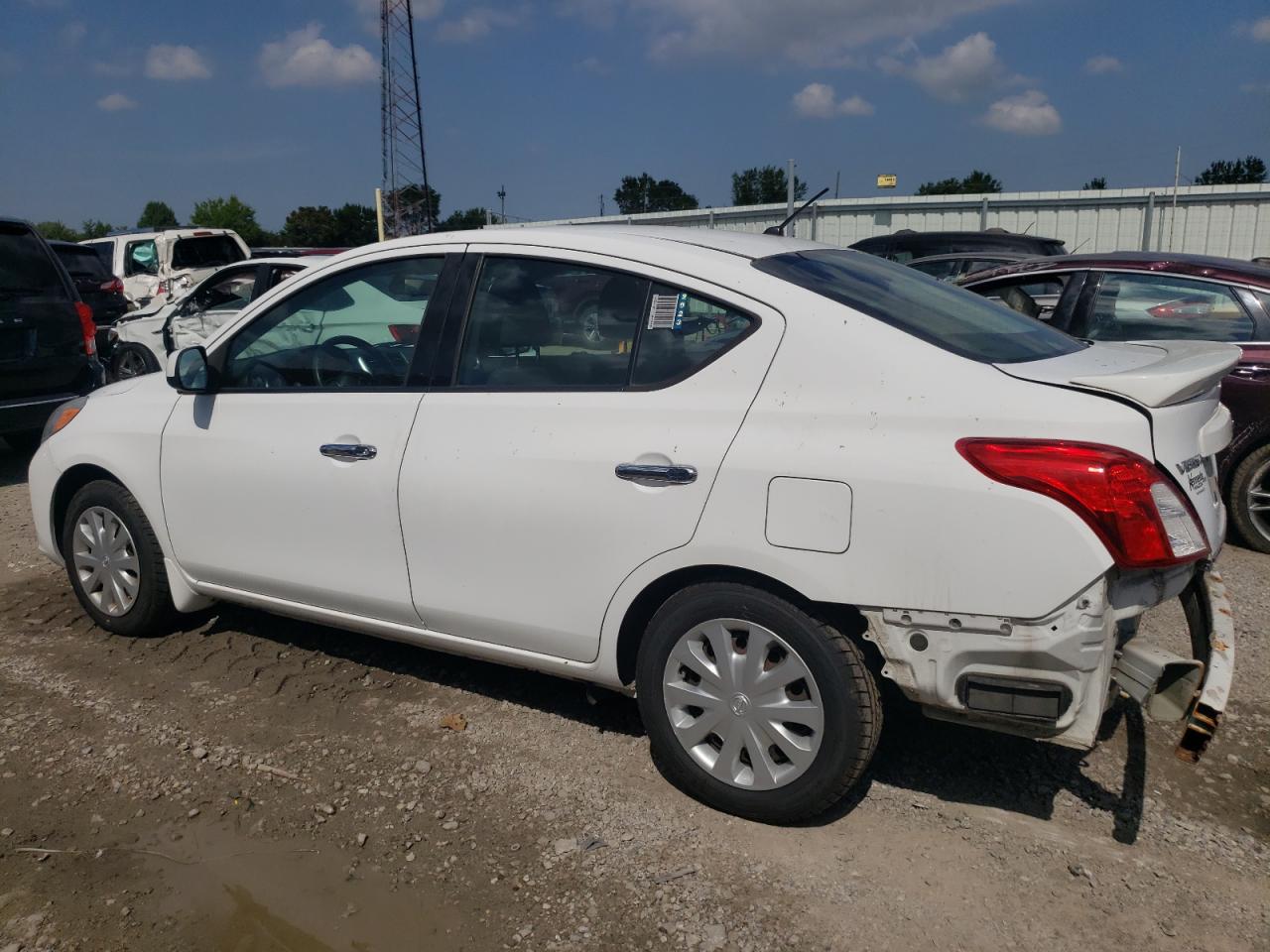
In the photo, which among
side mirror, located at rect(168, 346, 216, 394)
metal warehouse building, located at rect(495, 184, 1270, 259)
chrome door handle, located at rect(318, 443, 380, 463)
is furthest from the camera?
metal warehouse building, located at rect(495, 184, 1270, 259)

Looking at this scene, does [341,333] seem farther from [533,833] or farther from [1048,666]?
[1048,666]

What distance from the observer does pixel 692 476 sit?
288 cm

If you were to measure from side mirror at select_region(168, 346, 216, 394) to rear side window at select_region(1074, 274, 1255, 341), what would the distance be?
4.90 metres

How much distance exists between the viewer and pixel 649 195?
7694 cm

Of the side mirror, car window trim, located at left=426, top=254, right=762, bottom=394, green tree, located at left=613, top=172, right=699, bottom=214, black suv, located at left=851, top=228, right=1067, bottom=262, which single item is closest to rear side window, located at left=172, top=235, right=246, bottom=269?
black suv, located at left=851, top=228, right=1067, bottom=262

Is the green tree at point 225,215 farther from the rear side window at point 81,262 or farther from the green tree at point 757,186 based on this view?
the rear side window at point 81,262

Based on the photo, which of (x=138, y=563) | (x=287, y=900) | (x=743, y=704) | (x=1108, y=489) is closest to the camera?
(x=1108, y=489)

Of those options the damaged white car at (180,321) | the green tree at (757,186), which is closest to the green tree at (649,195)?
the green tree at (757,186)

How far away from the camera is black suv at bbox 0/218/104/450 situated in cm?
755

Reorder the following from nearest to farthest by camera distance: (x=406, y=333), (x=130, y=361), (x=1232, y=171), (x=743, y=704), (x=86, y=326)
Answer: (x=743, y=704) < (x=406, y=333) < (x=86, y=326) < (x=130, y=361) < (x=1232, y=171)

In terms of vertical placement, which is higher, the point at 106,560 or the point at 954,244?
the point at 954,244

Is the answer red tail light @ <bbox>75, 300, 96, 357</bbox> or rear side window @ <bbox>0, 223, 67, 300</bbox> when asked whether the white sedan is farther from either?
red tail light @ <bbox>75, 300, 96, 357</bbox>

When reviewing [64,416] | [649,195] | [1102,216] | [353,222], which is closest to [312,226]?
[353,222]

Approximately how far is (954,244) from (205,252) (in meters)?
11.8
